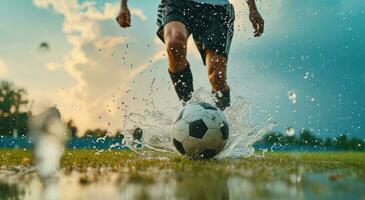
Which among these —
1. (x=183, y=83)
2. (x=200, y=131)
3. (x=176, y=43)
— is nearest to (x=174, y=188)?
(x=200, y=131)

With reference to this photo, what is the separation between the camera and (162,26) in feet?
20.8

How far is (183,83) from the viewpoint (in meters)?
6.35

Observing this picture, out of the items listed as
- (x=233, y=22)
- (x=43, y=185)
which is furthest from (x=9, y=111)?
(x=43, y=185)

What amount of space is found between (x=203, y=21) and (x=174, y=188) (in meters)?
4.19

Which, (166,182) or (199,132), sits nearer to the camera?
(166,182)

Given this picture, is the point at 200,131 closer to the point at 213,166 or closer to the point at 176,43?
the point at 213,166

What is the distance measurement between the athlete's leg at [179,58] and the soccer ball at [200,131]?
0.93 metres

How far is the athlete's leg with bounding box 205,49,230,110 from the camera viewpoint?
6.52m

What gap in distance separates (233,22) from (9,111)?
84.9 ft

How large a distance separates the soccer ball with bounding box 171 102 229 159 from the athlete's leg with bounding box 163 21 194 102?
0.93 metres

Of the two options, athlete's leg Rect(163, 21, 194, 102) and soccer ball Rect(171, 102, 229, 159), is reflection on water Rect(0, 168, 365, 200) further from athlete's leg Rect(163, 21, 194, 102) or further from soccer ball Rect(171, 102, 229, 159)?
athlete's leg Rect(163, 21, 194, 102)

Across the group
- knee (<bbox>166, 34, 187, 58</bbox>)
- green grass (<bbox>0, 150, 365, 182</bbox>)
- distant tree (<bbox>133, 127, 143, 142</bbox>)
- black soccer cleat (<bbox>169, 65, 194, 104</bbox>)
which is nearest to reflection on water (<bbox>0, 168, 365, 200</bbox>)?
green grass (<bbox>0, 150, 365, 182</bbox>)

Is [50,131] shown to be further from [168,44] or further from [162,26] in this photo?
[162,26]

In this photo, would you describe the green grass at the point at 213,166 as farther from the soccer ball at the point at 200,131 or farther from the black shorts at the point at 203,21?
the black shorts at the point at 203,21
